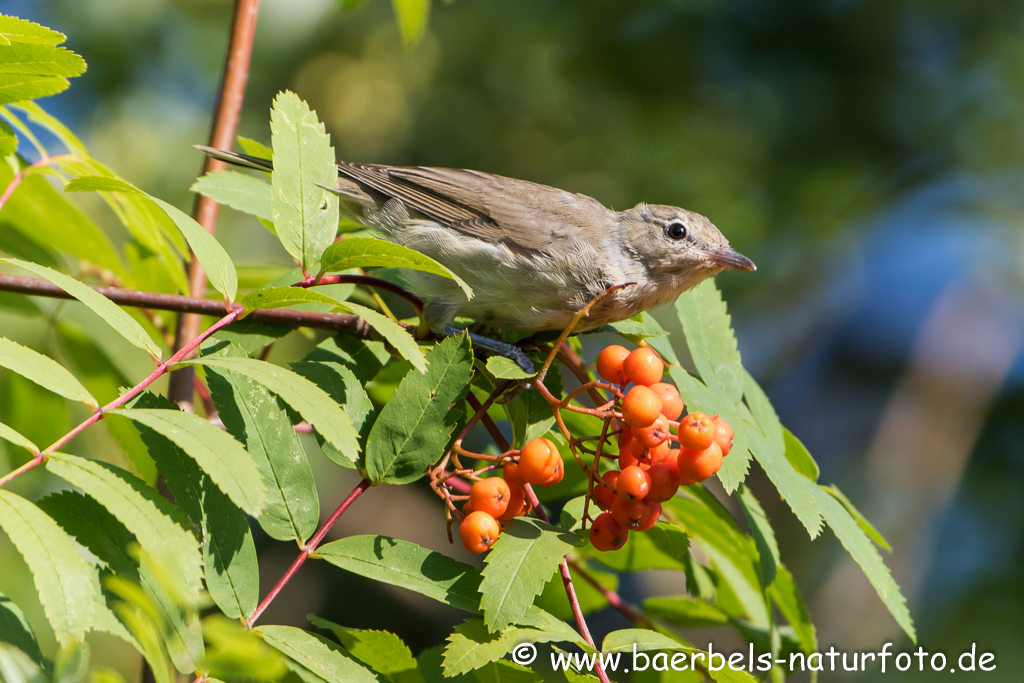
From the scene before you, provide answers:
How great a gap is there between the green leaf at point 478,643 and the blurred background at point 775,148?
16.6 feet

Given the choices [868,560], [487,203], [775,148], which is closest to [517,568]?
[868,560]

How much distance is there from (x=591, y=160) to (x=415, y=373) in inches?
256

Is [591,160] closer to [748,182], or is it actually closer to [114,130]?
[748,182]

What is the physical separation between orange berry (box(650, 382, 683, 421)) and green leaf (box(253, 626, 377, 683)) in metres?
0.84

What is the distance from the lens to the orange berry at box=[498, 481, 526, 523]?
175 cm

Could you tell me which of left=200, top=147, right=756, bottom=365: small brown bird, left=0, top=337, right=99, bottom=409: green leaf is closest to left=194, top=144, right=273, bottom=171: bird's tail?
left=200, top=147, right=756, bottom=365: small brown bird

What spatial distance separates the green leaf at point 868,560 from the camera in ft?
6.20

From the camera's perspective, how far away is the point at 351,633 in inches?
65.3

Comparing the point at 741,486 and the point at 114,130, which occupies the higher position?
the point at 114,130

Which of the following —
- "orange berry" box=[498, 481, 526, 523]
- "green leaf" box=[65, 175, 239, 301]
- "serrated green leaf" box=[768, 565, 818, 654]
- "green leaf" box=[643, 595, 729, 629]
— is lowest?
"green leaf" box=[643, 595, 729, 629]

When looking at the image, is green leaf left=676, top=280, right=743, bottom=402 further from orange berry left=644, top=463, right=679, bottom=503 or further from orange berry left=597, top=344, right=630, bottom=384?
orange berry left=644, top=463, right=679, bottom=503

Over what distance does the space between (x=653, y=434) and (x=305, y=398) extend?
74cm

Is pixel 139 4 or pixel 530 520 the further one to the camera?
pixel 139 4

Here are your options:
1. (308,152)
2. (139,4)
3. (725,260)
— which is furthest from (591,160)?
(308,152)
